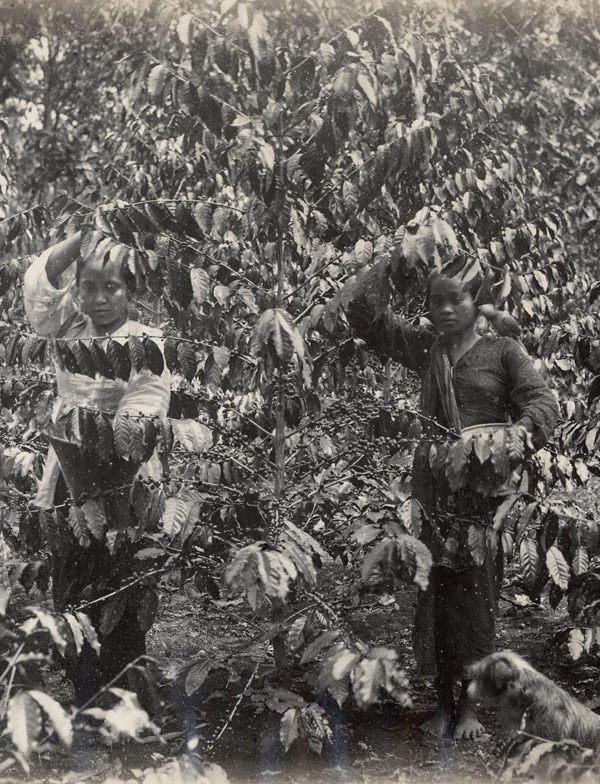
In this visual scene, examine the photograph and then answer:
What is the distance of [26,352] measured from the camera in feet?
6.23

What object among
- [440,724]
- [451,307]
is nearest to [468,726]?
[440,724]

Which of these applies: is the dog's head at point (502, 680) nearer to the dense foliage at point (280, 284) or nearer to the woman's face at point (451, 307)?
the dense foliage at point (280, 284)

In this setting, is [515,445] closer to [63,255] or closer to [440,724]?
[440,724]

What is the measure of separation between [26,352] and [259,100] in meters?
0.96

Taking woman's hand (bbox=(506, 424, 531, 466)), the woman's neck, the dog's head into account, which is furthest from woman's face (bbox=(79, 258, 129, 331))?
the dog's head

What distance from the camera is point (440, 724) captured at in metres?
2.30

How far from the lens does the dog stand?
71.7 inches

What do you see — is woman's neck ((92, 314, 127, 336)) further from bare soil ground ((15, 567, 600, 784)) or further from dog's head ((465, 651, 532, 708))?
dog's head ((465, 651, 532, 708))

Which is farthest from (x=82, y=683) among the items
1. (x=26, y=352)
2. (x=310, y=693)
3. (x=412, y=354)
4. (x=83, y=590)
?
(x=412, y=354)

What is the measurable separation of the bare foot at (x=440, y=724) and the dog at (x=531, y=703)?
422 millimetres

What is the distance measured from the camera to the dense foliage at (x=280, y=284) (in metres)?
1.75

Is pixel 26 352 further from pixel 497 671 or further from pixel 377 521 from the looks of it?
pixel 497 671

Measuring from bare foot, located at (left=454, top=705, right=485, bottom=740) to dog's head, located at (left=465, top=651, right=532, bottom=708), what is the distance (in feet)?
1.30

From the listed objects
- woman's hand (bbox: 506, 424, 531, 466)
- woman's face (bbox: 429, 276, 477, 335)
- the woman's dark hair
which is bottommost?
woman's hand (bbox: 506, 424, 531, 466)
